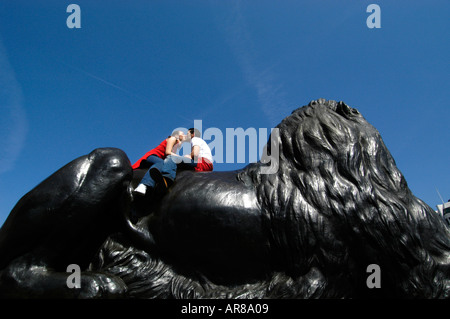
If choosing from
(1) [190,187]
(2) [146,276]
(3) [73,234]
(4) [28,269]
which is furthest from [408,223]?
(4) [28,269]

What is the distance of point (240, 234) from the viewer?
2438 mm

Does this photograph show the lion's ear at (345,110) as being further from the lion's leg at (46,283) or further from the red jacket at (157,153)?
the lion's leg at (46,283)

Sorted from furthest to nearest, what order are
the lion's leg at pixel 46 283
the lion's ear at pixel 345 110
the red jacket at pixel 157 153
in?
the red jacket at pixel 157 153
the lion's ear at pixel 345 110
the lion's leg at pixel 46 283

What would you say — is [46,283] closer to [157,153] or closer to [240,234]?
[240,234]

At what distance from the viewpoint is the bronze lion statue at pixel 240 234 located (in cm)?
234

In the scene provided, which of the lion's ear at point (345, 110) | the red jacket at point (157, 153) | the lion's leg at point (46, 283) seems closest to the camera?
the lion's leg at point (46, 283)

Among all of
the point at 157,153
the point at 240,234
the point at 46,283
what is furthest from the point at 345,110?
the point at 46,283

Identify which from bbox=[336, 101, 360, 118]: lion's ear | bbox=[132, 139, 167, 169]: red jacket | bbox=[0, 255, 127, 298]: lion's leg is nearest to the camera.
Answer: bbox=[0, 255, 127, 298]: lion's leg

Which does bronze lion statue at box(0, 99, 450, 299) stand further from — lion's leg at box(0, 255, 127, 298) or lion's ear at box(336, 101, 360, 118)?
lion's ear at box(336, 101, 360, 118)

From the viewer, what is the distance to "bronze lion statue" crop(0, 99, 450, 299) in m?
2.34

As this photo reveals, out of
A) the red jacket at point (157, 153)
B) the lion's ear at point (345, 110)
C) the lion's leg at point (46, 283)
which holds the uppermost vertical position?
the lion's ear at point (345, 110)

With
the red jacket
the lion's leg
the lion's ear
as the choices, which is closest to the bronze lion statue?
the lion's leg

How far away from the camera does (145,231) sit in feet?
8.55

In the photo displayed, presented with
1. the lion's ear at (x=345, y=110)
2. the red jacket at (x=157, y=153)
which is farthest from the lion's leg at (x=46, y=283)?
the lion's ear at (x=345, y=110)
